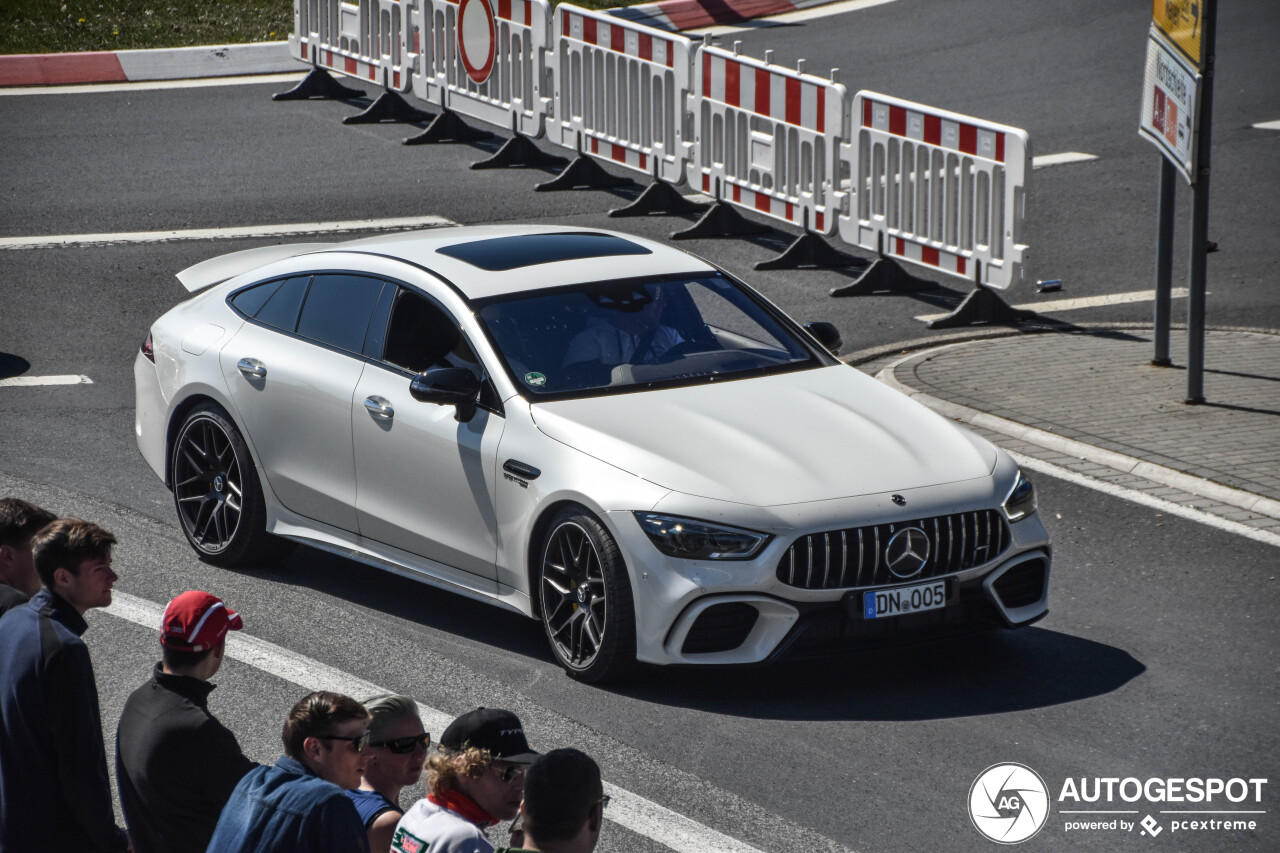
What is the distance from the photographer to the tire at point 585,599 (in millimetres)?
6895

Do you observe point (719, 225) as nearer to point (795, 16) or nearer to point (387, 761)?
point (795, 16)

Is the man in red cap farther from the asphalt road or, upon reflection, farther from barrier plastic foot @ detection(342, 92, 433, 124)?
barrier plastic foot @ detection(342, 92, 433, 124)

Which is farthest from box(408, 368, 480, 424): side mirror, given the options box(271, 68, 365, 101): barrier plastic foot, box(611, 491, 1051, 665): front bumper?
box(271, 68, 365, 101): barrier plastic foot

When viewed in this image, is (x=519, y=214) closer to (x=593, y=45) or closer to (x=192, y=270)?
(x=593, y=45)

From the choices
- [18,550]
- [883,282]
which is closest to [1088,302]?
[883,282]

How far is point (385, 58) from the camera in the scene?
1944 cm

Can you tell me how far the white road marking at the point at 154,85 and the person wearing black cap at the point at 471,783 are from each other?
18.4 metres

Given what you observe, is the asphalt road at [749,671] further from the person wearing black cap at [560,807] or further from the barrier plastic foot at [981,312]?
the person wearing black cap at [560,807]

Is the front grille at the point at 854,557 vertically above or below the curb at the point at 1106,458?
above

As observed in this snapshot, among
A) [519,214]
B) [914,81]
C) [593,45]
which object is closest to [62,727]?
[519,214]

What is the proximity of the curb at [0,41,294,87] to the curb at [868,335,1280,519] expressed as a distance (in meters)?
13.3

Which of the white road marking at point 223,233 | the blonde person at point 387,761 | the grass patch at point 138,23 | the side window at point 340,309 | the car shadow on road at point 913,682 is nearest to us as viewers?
the blonde person at point 387,761

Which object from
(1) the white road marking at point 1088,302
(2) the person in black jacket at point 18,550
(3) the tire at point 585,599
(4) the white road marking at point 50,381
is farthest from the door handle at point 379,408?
(1) the white road marking at point 1088,302

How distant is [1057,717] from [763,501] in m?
1.37
